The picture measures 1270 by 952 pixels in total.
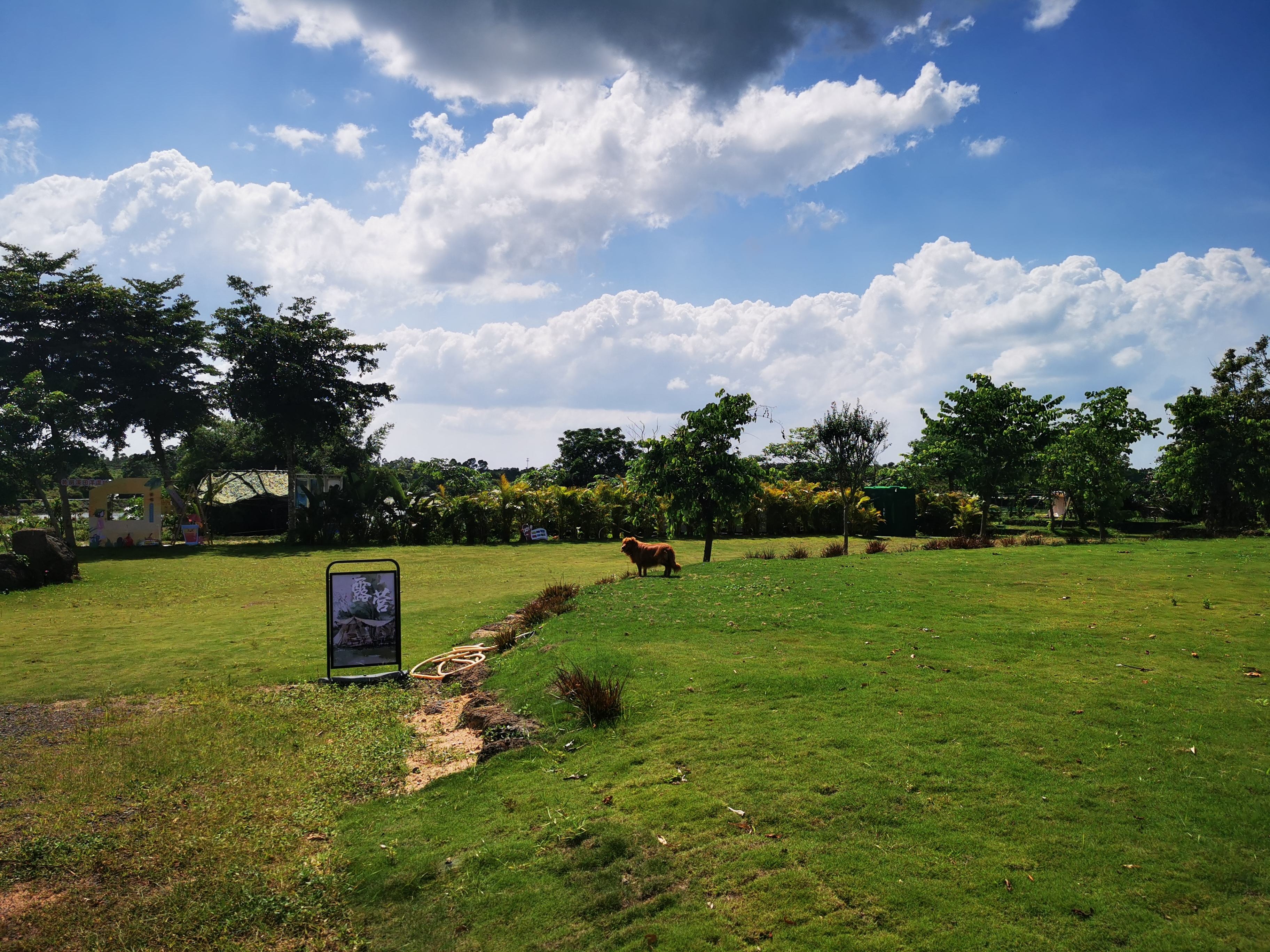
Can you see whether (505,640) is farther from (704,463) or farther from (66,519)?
(66,519)

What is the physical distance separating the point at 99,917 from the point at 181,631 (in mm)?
10672

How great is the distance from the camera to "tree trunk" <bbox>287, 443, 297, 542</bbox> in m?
36.4

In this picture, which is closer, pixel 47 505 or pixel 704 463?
pixel 704 463

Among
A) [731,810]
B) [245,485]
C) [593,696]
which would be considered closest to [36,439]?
[245,485]

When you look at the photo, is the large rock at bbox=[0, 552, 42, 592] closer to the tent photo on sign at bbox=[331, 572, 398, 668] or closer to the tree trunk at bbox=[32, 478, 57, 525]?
the tree trunk at bbox=[32, 478, 57, 525]

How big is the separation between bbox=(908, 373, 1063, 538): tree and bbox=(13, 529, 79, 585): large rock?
103ft

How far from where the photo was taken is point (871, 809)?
16.3ft

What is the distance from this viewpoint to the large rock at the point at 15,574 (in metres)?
19.4

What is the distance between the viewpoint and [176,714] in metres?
8.66

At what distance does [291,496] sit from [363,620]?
101 ft

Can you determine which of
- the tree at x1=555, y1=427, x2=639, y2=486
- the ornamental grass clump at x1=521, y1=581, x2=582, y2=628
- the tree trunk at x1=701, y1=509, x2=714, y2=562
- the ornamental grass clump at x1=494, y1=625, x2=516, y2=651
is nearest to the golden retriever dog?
the ornamental grass clump at x1=521, y1=581, x2=582, y2=628

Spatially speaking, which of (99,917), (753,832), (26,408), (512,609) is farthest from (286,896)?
(26,408)

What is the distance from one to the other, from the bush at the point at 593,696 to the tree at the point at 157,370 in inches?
1402

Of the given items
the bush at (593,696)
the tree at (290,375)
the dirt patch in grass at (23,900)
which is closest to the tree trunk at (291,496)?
the tree at (290,375)
